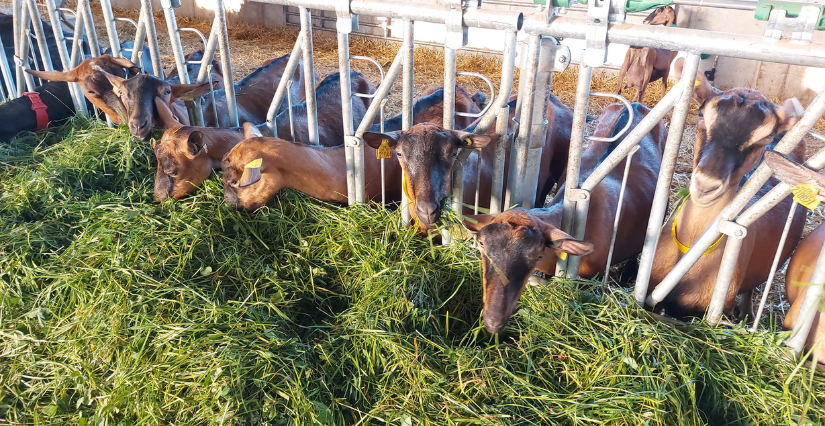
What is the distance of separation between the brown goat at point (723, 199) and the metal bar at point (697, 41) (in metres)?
0.64

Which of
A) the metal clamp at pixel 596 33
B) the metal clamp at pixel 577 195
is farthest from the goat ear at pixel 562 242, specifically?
the metal clamp at pixel 596 33

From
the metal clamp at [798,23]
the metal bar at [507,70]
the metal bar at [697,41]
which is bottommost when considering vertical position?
the metal bar at [507,70]

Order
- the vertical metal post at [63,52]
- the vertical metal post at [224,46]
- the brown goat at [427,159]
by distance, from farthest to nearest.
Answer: the vertical metal post at [63,52], the vertical metal post at [224,46], the brown goat at [427,159]

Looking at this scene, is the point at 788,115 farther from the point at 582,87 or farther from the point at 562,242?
the point at 562,242

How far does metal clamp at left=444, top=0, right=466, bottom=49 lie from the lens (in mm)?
3367

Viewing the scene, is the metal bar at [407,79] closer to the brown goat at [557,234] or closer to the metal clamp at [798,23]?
the brown goat at [557,234]

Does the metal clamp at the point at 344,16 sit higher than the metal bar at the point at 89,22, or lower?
higher

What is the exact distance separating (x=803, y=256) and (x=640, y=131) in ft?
5.87

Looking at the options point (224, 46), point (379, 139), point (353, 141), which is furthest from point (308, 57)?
point (224, 46)

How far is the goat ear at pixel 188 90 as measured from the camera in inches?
211

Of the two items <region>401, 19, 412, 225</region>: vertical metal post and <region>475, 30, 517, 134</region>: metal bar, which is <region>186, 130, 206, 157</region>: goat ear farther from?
<region>475, 30, 517, 134</region>: metal bar

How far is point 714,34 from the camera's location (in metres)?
2.82

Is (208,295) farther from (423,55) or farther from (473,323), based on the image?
(423,55)

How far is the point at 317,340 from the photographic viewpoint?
11.5 ft
